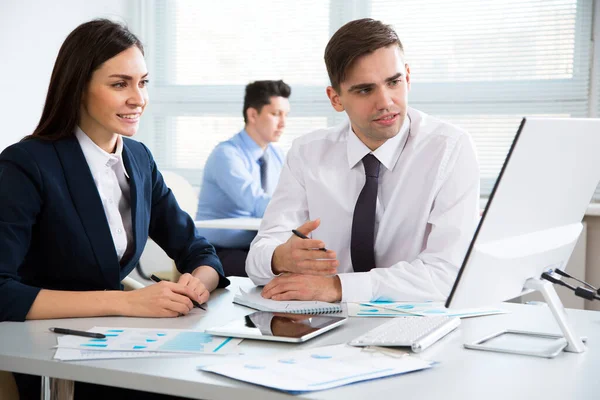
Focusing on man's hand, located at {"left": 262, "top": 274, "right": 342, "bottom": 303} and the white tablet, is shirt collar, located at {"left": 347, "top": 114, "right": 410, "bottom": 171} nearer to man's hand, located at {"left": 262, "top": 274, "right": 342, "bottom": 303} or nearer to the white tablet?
→ man's hand, located at {"left": 262, "top": 274, "right": 342, "bottom": 303}

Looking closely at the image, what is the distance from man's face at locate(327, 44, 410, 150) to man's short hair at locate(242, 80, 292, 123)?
2476 mm

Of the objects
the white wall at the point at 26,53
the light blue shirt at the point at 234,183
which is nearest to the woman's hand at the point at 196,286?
the light blue shirt at the point at 234,183

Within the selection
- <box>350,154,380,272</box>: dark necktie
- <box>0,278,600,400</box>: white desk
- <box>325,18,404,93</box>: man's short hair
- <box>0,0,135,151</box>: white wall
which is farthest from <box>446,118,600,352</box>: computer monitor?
<box>0,0,135,151</box>: white wall

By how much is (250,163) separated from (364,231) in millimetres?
2519

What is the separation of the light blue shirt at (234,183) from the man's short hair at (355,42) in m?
2.21

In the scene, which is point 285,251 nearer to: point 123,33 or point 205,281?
point 205,281

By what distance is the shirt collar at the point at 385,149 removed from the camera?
199 centimetres

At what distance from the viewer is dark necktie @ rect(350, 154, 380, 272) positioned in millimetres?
1904

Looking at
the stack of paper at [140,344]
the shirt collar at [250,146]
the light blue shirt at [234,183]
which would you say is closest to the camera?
the stack of paper at [140,344]

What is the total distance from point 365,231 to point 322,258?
0.88 feet

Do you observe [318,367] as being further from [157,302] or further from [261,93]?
[261,93]

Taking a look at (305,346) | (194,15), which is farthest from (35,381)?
(194,15)

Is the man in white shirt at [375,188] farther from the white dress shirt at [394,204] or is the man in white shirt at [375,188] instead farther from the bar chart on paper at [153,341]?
the bar chart on paper at [153,341]

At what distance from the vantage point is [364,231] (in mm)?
1904
